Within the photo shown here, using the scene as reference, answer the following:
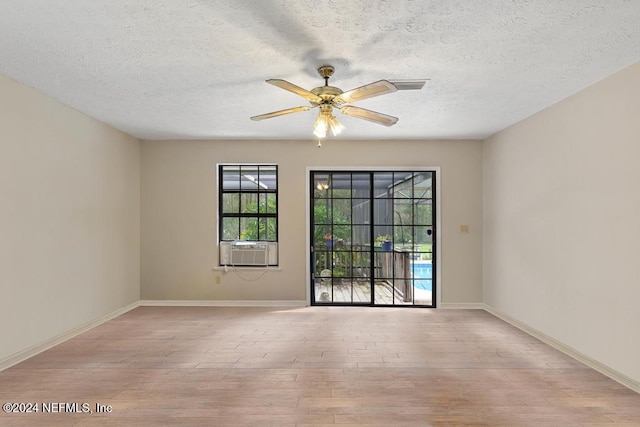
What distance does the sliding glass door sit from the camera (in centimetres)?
542

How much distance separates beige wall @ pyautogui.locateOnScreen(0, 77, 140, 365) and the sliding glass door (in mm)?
2704

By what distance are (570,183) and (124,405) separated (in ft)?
13.8

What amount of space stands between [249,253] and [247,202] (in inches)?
30.9

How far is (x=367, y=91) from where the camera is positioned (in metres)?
2.53

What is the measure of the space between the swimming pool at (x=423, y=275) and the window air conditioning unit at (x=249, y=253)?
2.10 m

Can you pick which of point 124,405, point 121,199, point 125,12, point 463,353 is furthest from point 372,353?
point 121,199

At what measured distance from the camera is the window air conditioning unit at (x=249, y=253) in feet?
17.7

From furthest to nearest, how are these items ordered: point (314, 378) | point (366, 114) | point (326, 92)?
1. point (366, 114)
2. point (314, 378)
3. point (326, 92)

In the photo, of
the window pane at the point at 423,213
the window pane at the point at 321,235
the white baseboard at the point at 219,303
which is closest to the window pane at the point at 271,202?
the window pane at the point at 321,235

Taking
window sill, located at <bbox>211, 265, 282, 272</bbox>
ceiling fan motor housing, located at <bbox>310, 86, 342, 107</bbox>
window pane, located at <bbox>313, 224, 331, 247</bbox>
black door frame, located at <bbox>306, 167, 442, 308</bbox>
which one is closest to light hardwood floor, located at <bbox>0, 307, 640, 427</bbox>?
black door frame, located at <bbox>306, 167, 442, 308</bbox>

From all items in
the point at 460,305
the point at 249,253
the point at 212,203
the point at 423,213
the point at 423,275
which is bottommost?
the point at 460,305

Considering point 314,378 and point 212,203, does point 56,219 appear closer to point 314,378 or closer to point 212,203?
point 212,203

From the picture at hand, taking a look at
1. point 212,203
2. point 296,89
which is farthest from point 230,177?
point 296,89

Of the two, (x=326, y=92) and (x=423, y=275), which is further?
(x=423, y=275)
